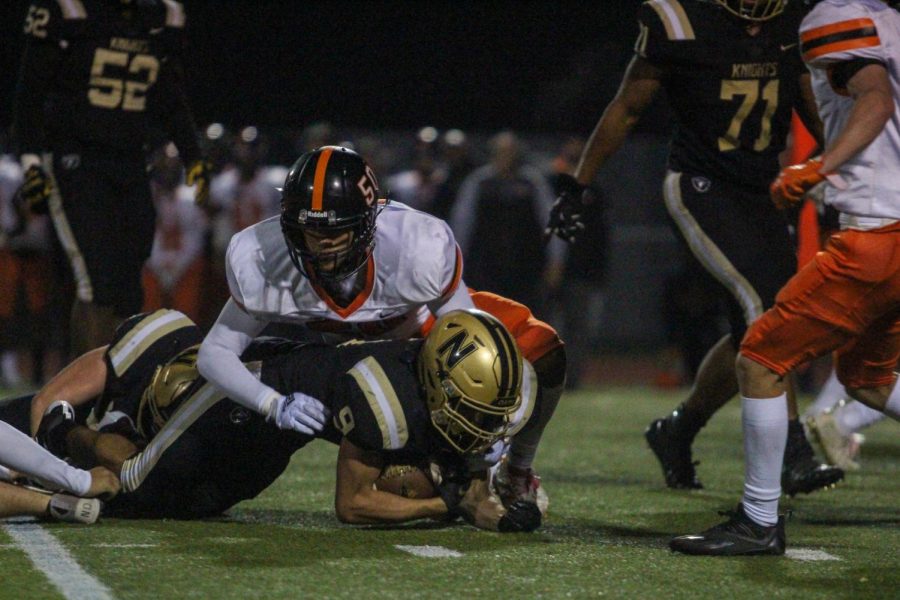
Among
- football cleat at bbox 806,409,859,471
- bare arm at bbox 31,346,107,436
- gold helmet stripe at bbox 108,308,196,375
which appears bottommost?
football cleat at bbox 806,409,859,471

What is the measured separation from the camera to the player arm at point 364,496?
3.67 metres

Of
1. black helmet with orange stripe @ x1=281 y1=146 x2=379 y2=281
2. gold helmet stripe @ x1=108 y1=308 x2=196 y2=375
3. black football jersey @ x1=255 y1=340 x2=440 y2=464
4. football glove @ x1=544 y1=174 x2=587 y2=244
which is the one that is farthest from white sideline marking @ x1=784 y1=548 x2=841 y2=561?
gold helmet stripe @ x1=108 y1=308 x2=196 y2=375

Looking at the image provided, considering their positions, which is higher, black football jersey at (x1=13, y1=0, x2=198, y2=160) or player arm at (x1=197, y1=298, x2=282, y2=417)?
black football jersey at (x1=13, y1=0, x2=198, y2=160)

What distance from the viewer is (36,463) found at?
12.0ft

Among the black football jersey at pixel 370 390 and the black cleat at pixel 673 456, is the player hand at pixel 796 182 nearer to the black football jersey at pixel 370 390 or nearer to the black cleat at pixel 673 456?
the black football jersey at pixel 370 390

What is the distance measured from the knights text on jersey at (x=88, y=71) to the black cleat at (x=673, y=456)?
2.26 metres

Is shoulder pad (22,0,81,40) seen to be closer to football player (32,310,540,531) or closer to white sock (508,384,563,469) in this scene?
football player (32,310,540,531)

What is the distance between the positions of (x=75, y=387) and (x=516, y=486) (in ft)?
4.36

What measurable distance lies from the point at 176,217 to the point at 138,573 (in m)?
7.05

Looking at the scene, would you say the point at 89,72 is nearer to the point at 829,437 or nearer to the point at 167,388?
the point at 167,388

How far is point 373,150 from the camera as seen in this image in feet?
34.0

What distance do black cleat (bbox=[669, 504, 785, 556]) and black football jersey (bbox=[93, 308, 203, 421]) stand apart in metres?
1.60

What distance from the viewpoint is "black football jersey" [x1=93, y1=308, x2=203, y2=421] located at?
4172 millimetres

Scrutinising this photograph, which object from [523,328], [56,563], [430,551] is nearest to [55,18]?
[523,328]
